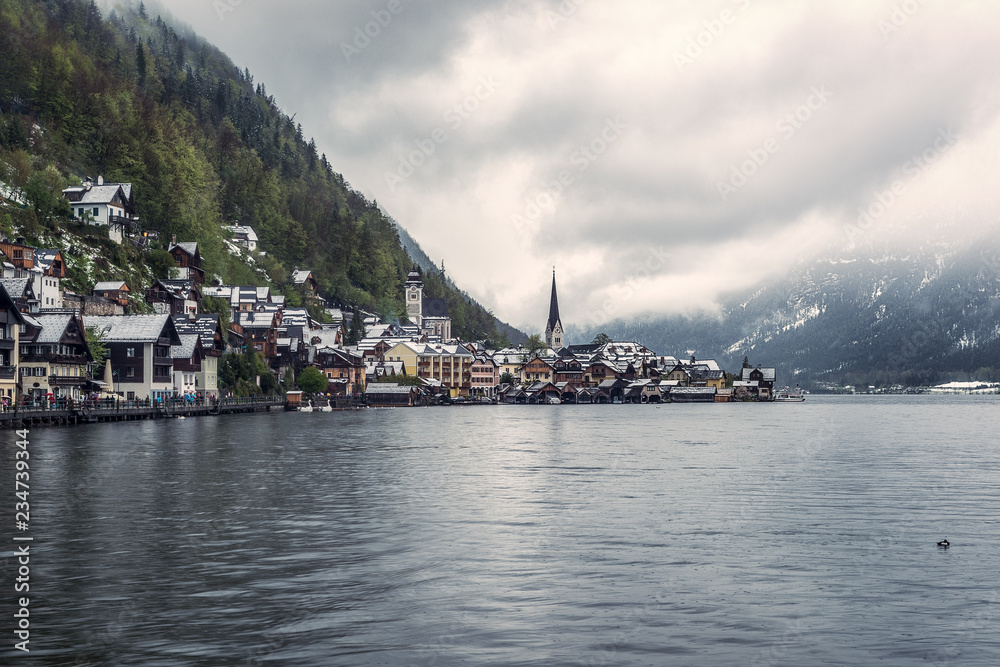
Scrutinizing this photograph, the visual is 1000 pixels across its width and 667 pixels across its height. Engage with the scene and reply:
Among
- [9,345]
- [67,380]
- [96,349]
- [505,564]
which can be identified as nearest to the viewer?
[505,564]

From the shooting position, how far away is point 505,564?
28.1 metres

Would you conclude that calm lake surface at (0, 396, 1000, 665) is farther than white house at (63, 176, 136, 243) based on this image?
No

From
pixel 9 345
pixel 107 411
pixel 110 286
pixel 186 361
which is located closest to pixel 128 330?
pixel 186 361

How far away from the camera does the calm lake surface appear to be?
19.8m

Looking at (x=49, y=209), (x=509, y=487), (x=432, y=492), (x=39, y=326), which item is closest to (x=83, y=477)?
(x=432, y=492)

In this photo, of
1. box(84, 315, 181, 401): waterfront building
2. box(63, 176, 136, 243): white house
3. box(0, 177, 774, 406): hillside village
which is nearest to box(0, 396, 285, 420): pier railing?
box(0, 177, 774, 406): hillside village

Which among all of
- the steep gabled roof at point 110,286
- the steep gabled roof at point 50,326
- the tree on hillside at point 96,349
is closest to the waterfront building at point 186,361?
the steep gabled roof at point 110,286

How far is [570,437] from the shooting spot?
313ft

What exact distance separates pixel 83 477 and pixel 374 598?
31397 millimetres

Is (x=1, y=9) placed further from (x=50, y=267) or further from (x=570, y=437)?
(x=570, y=437)

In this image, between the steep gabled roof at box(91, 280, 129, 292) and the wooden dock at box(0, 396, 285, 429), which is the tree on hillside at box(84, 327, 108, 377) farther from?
the steep gabled roof at box(91, 280, 129, 292)

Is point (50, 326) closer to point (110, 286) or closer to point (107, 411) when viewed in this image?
point (107, 411)

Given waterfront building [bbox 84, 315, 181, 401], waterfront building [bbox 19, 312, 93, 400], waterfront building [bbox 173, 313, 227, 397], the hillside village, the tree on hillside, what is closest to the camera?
waterfront building [bbox 19, 312, 93, 400]

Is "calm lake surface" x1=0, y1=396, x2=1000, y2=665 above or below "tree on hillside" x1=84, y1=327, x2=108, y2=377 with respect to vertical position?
below
